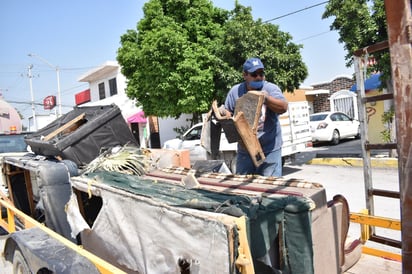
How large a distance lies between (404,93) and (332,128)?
15645 mm

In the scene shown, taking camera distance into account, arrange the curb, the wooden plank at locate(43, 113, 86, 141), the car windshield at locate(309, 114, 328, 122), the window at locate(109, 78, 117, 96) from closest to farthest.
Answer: the wooden plank at locate(43, 113, 86, 141), the curb, the car windshield at locate(309, 114, 328, 122), the window at locate(109, 78, 117, 96)

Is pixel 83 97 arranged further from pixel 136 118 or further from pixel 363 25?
pixel 363 25

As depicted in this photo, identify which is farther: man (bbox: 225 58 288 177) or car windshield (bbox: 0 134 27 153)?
car windshield (bbox: 0 134 27 153)

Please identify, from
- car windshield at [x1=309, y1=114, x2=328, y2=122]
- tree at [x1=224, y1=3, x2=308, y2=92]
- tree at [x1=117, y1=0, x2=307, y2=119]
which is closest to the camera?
tree at [x1=224, y1=3, x2=308, y2=92]

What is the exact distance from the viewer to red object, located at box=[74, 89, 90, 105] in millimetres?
27772

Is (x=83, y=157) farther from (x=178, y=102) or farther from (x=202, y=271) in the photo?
(x=178, y=102)

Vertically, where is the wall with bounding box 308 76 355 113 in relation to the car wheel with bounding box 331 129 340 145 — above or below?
above

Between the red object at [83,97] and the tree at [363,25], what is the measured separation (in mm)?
22943

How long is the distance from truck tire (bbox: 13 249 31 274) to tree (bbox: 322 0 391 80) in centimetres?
771

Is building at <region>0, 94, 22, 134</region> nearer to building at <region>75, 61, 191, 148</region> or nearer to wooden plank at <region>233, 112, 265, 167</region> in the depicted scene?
building at <region>75, 61, 191, 148</region>

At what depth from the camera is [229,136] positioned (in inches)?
97.3

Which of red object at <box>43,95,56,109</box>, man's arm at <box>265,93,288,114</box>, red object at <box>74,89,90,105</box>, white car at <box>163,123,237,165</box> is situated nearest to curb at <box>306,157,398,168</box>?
white car at <box>163,123,237,165</box>

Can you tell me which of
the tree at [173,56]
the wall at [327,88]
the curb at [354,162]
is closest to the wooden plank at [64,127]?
the curb at [354,162]

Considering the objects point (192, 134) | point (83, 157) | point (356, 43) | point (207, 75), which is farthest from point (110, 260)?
point (207, 75)
